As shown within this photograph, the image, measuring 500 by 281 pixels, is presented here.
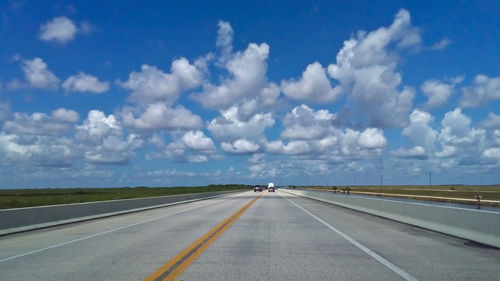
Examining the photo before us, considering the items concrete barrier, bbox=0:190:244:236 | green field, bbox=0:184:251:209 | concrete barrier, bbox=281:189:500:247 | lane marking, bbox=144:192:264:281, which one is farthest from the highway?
green field, bbox=0:184:251:209

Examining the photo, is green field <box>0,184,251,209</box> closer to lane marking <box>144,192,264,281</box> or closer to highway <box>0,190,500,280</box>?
highway <box>0,190,500,280</box>

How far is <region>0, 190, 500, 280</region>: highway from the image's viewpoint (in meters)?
7.91

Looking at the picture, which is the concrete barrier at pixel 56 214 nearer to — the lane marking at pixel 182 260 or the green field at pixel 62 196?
the lane marking at pixel 182 260

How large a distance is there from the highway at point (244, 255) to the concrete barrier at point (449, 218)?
319mm

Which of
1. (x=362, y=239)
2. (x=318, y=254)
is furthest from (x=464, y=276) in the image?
(x=362, y=239)

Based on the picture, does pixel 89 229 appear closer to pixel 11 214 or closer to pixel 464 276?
pixel 11 214

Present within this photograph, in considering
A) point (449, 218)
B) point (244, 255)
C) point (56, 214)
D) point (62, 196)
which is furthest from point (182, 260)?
point (62, 196)

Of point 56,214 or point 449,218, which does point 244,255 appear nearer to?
point 449,218

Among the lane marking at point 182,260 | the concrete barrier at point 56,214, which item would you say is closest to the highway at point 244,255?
the lane marking at point 182,260

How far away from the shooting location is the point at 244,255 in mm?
10016

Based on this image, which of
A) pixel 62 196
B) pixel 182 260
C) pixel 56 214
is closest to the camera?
pixel 182 260

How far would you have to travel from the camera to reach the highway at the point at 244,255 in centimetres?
791

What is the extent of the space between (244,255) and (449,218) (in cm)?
753

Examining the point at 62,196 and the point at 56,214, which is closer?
the point at 56,214
